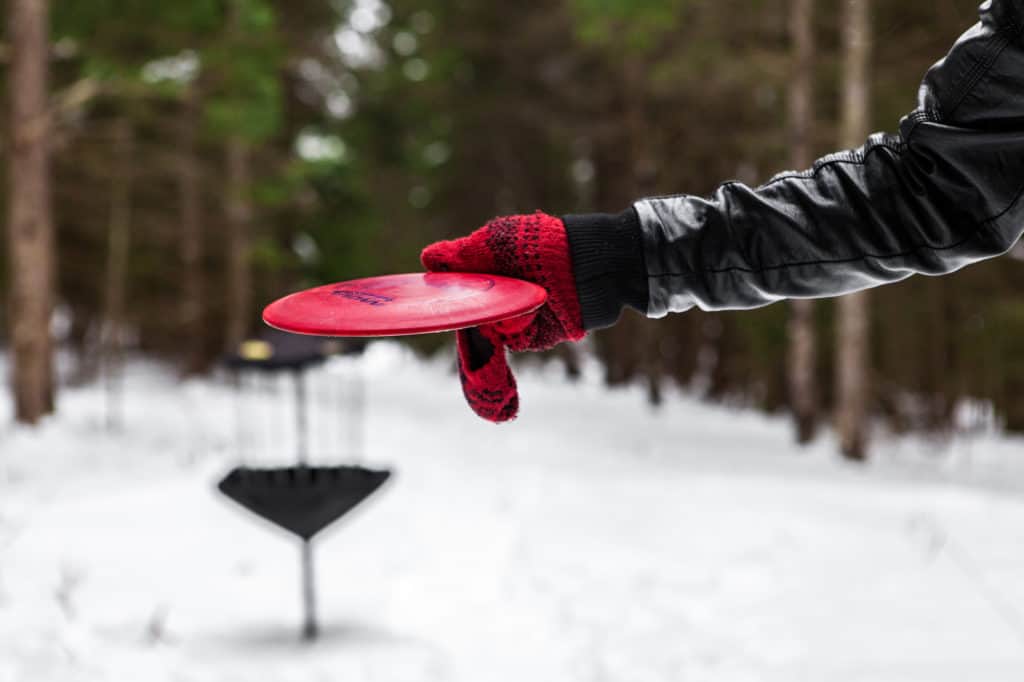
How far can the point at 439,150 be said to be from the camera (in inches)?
871

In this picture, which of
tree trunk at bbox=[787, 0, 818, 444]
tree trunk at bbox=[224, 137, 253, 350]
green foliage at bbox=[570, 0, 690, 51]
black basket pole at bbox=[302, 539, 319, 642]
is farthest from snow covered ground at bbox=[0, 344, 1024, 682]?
tree trunk at bbox=[224, 137, 253, 350]

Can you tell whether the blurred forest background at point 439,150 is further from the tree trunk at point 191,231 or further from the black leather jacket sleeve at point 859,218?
the black leather jacket sleeve at point 859,218

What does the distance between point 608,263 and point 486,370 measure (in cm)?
34

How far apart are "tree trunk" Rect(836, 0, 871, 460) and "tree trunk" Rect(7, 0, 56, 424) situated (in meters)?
8.56

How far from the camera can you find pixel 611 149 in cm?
1797

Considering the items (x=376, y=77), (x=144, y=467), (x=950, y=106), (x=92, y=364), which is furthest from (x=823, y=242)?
(x=92, y=364)

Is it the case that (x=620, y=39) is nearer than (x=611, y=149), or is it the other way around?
(x=620, y=39)

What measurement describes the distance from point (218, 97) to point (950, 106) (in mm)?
11127

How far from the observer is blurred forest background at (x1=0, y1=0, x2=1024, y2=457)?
10195 millimetres

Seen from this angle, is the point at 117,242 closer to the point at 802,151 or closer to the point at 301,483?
the point at 802,151

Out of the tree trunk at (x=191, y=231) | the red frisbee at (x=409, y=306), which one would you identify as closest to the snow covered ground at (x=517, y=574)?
the red frisbee at (x=409, y=306)

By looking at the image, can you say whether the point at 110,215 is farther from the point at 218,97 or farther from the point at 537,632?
the point at 537,632

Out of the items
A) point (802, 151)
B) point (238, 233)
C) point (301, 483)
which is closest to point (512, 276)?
point (301, 483)

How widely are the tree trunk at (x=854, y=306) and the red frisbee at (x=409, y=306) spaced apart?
886cm
